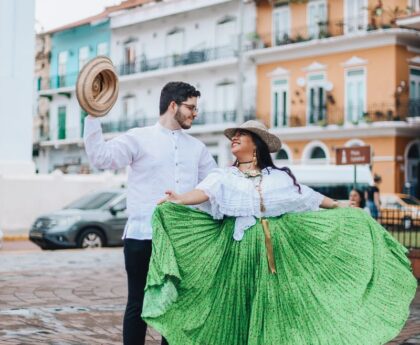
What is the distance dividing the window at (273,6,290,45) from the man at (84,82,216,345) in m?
32.9

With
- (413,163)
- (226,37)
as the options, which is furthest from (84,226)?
(226,37)

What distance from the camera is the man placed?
5.41 metres

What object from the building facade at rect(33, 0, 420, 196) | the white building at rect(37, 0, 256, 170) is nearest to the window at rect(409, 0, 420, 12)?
the building facade at rect(33, 0, 420, 196)

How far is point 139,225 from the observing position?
542 centimetres

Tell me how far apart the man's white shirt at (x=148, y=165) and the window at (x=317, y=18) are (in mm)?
31377

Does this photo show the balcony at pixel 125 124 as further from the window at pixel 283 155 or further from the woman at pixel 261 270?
the woman at pixel 261 270

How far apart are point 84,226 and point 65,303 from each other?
9.20 m

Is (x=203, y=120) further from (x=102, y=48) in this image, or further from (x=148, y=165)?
(x=148, y=165)

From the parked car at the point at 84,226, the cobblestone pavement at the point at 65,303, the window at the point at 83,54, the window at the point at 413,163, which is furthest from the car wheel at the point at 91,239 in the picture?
the window at the point at 83,54

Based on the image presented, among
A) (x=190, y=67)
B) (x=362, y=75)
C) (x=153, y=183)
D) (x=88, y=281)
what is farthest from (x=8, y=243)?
(x=190, y=67)

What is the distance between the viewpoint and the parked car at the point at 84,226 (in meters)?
18.1

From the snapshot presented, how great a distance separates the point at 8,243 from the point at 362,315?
1691cm

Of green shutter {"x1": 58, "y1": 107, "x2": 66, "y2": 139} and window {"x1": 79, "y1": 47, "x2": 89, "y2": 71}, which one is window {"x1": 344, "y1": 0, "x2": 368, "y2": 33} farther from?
green shutter {"x1": 58, "y1": 107, "x2": 66, "y2": 139}

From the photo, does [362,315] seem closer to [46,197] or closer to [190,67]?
[46,197]
